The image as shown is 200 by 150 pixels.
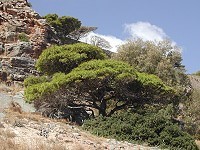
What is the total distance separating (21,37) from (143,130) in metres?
19.2

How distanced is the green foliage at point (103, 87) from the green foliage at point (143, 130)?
77.5 inches

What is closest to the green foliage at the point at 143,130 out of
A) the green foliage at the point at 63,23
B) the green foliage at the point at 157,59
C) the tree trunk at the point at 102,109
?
the tree trunk at the point at 102,109

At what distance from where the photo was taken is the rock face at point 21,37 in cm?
3072

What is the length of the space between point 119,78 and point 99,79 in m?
0.95

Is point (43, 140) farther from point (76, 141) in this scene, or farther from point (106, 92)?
point (106, 92)

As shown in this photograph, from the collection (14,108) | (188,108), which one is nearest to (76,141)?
(14,108)

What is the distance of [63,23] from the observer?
1849 inches

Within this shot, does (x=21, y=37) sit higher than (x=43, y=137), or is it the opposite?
(x=21, y=37)

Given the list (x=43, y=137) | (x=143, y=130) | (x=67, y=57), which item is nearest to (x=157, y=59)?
(x=67, y=57)

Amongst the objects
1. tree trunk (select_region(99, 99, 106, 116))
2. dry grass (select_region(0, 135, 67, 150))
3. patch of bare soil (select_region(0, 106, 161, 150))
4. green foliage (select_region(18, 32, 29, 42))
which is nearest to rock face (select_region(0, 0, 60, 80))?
green foliage (select_region(18, 32, 29, 42))

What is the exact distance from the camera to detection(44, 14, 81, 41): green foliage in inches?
1788

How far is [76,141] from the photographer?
14742 mm

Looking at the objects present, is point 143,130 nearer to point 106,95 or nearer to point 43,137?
point 106,95

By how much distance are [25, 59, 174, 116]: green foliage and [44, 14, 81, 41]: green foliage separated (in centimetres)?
2506
